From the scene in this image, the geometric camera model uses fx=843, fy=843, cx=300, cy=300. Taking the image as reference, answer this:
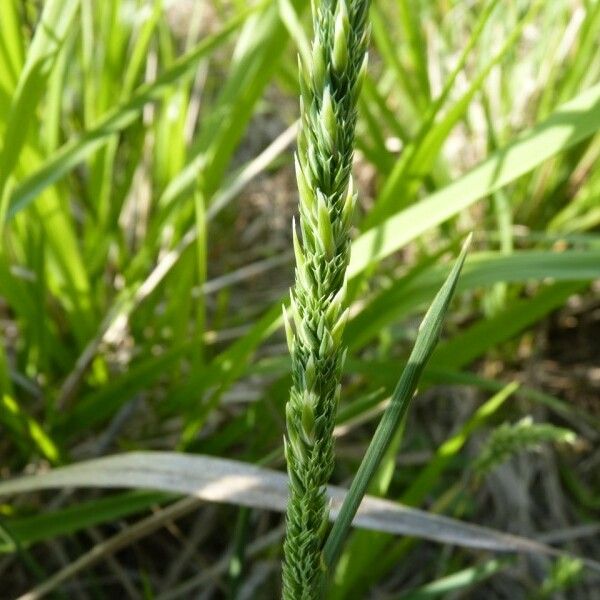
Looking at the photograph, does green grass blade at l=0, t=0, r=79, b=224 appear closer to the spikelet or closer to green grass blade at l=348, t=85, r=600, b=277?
green grass blade at l=348, t=85, r=600, b=277

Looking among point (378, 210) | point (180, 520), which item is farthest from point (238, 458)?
point (378, 210)

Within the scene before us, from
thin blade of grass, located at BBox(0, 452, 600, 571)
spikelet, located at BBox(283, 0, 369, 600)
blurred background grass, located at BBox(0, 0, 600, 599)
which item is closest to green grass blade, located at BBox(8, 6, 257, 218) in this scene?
blurred background grass, located at BBox(0, 0, 600, 599)

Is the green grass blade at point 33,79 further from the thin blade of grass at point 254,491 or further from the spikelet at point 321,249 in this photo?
the spikelet at point 321,249

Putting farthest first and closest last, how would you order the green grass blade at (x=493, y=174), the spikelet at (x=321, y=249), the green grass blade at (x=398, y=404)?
the green grass blade at (x=493, y=174) < the green grass blade at (x=398, y=404) < the spikelet at (x=321, y=249)

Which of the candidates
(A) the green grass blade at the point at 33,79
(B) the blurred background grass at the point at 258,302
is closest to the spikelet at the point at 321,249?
(B) the blurred background grass at the point at 258,302

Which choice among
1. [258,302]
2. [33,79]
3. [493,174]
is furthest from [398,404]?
[258,302]

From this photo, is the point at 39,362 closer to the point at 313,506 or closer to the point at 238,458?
the point at 238,458
